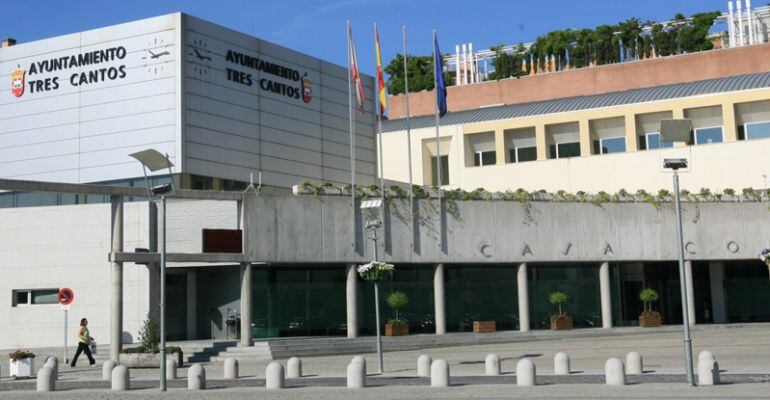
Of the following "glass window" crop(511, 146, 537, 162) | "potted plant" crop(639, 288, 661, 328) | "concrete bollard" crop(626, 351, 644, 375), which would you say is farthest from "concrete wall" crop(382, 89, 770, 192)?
"concrete bollard" crop(626, 351, 644, 375)

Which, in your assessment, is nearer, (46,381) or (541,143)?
(46,381)

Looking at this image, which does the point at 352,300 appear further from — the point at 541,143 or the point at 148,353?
the point at 541,143

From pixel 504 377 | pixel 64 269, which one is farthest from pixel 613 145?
pixel 504 377

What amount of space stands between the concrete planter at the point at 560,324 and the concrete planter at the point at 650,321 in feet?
12.3

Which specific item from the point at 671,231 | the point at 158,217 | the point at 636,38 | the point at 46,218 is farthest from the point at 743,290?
the point at 636,38

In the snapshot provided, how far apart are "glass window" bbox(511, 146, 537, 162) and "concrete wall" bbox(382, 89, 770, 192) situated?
73 centimetres

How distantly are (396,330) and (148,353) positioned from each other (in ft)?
33.1

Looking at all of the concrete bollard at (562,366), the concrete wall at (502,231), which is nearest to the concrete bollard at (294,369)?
the concrete bollard at (562,366)

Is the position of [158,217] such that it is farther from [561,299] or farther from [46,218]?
[561,299]

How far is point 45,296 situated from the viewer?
38.9 metres

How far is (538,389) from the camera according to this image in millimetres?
20734

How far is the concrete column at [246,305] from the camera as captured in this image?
3356cm

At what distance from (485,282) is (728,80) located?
75.7 ft

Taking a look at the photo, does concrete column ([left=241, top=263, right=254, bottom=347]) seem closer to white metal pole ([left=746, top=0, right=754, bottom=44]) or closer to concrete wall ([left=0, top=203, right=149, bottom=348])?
concrete wall ([left=0, top=203, right=149, bottom=348])
